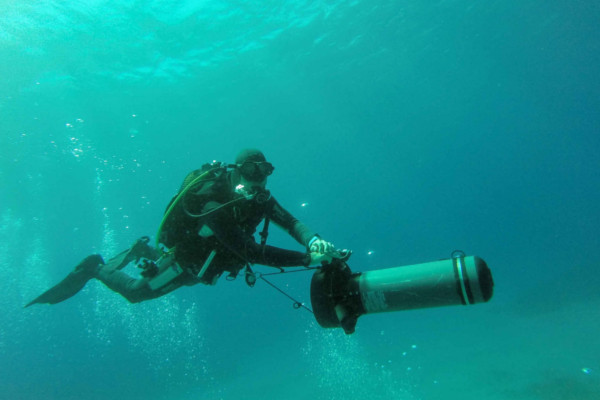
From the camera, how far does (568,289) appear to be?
20.3 meters

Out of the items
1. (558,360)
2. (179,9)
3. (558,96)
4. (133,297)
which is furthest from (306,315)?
(558,96)

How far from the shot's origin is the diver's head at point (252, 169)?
156 inches

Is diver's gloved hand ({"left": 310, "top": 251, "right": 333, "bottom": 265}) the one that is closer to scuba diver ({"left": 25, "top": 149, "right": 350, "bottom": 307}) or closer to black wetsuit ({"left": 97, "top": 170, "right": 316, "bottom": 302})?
scuba diver ({"left": 25, "top": 149, "right": 350, "bottom": 307})

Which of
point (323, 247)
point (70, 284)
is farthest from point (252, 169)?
point (70, 284)

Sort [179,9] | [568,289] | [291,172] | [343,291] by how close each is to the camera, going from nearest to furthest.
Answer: [343,291] < [179,9] < [568,289] < [291,172]

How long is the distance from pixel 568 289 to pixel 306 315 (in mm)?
19917

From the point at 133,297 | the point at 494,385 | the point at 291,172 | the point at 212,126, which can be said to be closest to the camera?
the point at 133,297

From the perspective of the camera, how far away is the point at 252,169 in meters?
3.95

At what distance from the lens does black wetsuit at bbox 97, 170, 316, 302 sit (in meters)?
3.59

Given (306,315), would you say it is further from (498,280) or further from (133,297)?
(133,297)

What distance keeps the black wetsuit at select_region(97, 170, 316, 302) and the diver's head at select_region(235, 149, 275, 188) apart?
0.65 ft

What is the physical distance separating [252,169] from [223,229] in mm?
791

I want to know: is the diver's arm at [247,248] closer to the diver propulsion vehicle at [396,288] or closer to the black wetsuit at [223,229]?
the black wetsuit at [223,229]

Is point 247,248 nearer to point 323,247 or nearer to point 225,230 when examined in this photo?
point 225,230
